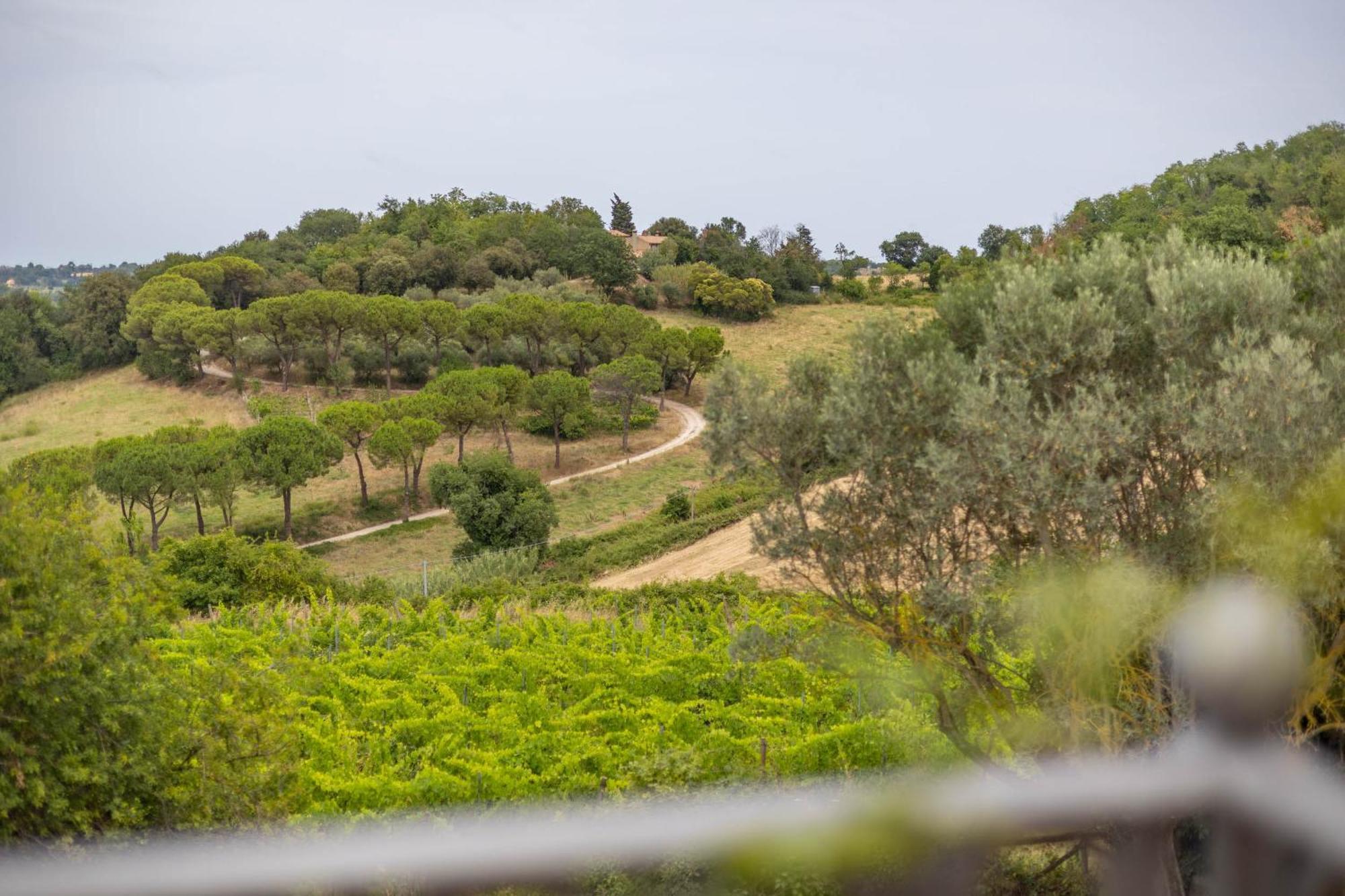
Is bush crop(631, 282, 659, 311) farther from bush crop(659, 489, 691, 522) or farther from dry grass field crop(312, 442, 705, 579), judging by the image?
bush crop(659, 489, 691, 522)

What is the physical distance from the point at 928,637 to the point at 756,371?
1803mm

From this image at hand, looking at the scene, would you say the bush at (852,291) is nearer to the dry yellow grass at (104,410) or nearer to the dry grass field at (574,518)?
the dry grass field at (574,518)

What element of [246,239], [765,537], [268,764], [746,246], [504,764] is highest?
[246,239]

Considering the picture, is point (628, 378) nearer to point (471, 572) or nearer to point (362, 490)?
point (362, 490)

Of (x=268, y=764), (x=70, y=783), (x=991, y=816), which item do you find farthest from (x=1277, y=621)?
(x=268, y=764)

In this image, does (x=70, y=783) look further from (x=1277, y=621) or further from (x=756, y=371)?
(x=1277, y=621)

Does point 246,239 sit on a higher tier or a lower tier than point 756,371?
higher

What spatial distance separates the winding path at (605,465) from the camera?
90.5ft

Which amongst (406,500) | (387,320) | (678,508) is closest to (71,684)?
(678,508)

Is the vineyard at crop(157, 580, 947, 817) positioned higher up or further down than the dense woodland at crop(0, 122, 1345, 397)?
further down

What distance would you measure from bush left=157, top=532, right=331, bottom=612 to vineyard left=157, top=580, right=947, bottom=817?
8.80ft

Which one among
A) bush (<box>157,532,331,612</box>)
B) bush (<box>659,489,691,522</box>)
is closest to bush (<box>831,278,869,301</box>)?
bush (<box>659,489,691,522</box>)

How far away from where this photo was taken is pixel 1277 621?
147 cm

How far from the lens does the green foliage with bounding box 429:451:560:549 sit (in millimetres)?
24391
